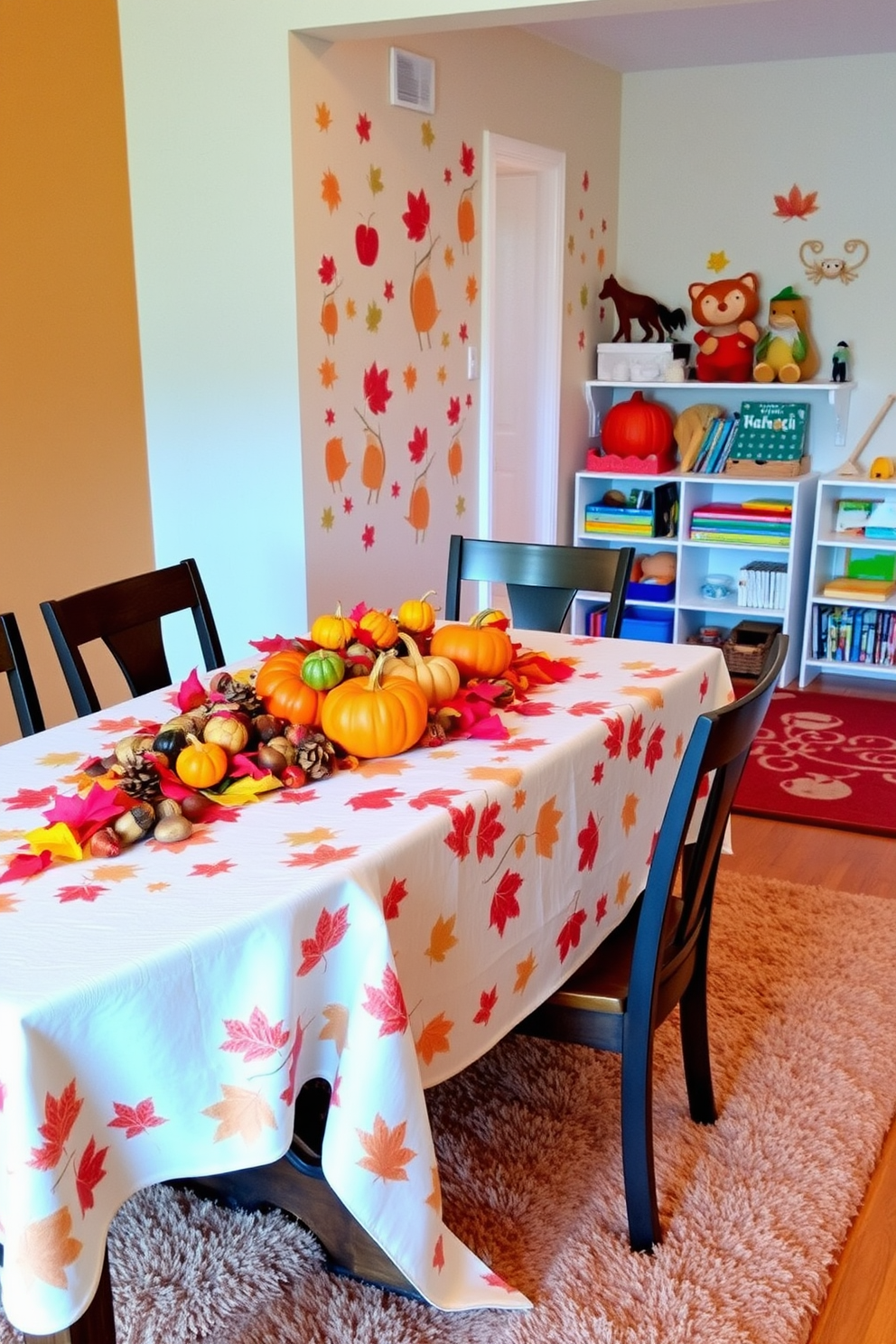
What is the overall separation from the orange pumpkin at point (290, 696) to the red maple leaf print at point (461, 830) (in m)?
0.34

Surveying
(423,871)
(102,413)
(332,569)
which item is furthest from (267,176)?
(423,871)

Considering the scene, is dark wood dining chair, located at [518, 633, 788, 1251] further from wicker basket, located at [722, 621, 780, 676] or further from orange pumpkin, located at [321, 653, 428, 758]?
wicker basket, located at [722, 621, 780, 676]

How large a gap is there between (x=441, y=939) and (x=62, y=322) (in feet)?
8.05

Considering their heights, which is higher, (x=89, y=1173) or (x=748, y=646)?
(x=89, y=1173)

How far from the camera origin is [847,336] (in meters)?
5.07

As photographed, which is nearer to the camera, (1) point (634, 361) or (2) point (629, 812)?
(2) point (629, 812)

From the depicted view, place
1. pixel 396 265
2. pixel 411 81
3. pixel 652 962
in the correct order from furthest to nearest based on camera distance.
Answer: pixel 396 265
pixel 411 81
pixel 652 962

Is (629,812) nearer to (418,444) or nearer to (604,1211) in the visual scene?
(604,1211)

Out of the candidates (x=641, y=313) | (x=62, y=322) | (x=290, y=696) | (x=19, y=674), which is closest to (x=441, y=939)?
(x=290, y=696)

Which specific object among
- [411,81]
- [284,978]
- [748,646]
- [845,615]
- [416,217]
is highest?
[411,81]

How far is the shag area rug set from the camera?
5.62 feet

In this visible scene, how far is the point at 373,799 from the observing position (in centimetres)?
169

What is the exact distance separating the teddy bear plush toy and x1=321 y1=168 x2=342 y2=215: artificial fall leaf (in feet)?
6.85

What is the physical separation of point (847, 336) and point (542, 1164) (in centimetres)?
399
